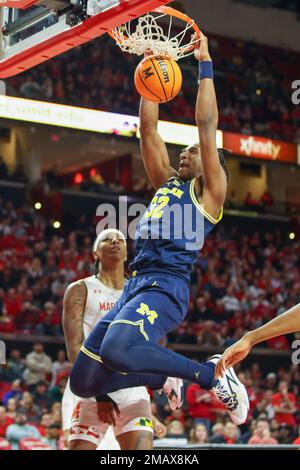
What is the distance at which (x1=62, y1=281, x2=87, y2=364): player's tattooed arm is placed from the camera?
6832 mm

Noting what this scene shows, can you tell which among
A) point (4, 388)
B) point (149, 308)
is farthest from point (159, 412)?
point (149, 308)

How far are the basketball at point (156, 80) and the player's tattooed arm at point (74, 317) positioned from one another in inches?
66.1

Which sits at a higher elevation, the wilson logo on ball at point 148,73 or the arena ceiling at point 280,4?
the arena ceiling at point 280,4

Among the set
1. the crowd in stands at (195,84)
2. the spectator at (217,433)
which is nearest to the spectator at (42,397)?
the spectator at (217,433)

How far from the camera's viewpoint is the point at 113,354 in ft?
18.4

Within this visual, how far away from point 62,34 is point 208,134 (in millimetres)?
1475

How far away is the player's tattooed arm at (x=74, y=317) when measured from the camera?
22.4 ft

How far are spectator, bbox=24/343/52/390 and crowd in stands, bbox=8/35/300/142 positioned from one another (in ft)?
23.1

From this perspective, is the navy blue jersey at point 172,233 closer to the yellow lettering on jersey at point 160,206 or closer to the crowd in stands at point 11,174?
the yellow lettering on jersey at point 160,206

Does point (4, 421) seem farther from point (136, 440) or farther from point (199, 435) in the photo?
point (136, 440)

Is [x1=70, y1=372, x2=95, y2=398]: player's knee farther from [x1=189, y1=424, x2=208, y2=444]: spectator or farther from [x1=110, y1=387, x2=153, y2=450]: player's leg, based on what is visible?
[x1=189, y1=424, x2=208, y2=444]: spectator

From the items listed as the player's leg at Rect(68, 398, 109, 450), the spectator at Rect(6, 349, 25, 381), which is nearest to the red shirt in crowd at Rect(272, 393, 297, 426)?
the spectator at Rect(6, 349, 25, 381)

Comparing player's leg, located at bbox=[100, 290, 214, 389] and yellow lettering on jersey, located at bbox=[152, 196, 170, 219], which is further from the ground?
yellow lettering on jersey, located at bbox=[152, 196, 170, 219]
